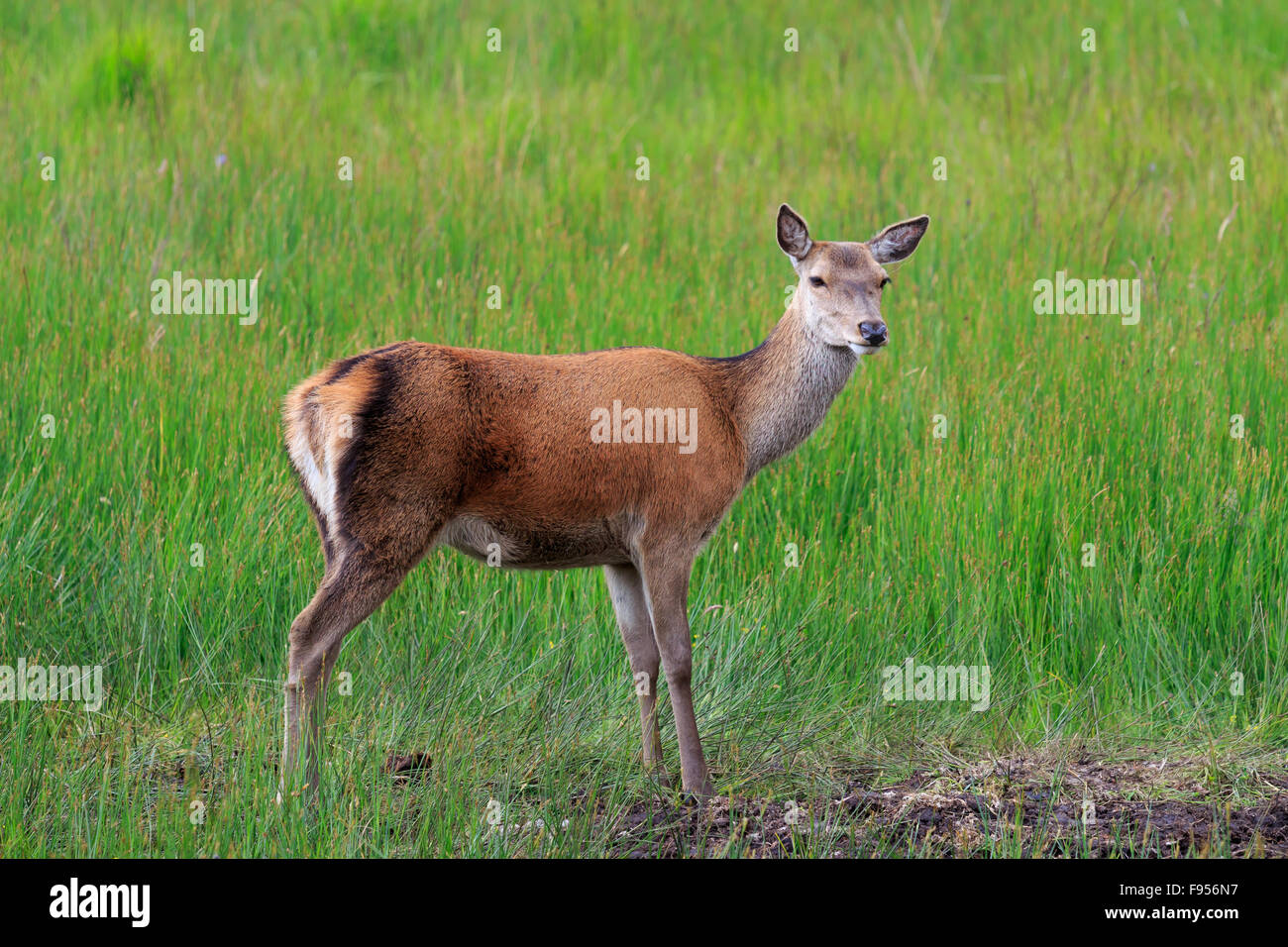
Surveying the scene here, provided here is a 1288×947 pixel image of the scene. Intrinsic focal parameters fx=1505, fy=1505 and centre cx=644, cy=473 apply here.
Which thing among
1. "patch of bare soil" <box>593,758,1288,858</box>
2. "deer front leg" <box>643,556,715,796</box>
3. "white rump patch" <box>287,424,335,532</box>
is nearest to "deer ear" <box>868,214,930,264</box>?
"deer front leg" <box>643,556,715,796</box>

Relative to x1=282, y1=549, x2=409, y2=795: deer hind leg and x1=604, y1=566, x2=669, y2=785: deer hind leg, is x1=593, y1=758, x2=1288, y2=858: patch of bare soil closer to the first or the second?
x1=604, y1=566, x2=669, y2=785: deer hind leg

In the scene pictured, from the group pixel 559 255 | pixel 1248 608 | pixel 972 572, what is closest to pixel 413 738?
pixel 972 572

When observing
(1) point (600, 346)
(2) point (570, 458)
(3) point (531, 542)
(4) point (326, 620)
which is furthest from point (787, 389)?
(1) point (600, 346)

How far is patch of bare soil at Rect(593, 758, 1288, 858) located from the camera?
5055mm

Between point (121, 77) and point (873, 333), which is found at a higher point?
point (121, 77)

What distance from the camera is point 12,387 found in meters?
7.33

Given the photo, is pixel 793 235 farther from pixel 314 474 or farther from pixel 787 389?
pixel 314 474

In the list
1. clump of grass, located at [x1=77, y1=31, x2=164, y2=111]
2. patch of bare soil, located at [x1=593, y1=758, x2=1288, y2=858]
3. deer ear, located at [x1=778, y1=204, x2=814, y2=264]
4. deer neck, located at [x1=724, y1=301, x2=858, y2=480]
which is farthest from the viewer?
clump of grass, located at [x1=77, y1=31, x2=164, y2=111]

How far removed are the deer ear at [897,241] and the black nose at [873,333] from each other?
1.88 feet

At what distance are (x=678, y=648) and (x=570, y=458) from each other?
81 centimetres

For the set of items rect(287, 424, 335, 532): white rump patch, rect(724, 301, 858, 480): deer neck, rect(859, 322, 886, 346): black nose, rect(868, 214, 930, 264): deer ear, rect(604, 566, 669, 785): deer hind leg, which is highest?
rect(868, 214, 930, 264): deer ear

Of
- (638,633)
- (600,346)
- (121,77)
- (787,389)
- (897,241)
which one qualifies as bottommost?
(638,633)

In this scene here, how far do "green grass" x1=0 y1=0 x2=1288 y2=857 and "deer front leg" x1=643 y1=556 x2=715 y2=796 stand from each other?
0.19m

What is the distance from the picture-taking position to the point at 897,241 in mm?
6023
